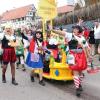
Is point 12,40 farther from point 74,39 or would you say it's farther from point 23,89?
point 74,39

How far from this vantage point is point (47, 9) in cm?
1154

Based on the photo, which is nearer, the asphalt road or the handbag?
the asphalt road

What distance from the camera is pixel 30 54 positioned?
10.8 metres

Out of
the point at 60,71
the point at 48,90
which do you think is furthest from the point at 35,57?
the point at 48,90

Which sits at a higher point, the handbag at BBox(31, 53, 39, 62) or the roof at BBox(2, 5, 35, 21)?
the roof at BBox(2, 5, 35, 21)

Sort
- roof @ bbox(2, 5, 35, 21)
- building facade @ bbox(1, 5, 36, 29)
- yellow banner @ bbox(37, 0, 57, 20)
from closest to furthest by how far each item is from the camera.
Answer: yellow banner @ bbox(37, 0, 57, 20) < building facade @ bbox(1, 5, 36, 29) < roof @ bbox(2, 5, 35, 21)

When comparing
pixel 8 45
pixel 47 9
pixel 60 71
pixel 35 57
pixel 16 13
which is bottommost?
pixel 60 71

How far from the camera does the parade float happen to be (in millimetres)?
10570

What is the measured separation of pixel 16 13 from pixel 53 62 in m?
95.1

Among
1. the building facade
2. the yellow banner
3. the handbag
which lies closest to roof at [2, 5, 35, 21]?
the building facade

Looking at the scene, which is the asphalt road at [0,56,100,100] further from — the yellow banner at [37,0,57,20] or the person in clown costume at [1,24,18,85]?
the yellow banner at [37,0,57,20]

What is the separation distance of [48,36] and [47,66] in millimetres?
2063

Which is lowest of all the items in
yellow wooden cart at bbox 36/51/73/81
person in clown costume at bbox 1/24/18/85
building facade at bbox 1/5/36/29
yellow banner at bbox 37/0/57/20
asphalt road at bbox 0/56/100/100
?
asphalt road at bbox 0/56/100/100

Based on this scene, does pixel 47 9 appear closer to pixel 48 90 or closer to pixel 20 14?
pixel 48 90
